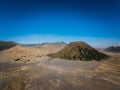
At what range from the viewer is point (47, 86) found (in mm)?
11523

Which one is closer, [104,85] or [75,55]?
[104,85]

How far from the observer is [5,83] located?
1229 cm

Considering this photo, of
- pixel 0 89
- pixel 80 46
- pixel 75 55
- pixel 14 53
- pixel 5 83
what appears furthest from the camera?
pixel 14 53

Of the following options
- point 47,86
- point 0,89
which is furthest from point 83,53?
point 0,89

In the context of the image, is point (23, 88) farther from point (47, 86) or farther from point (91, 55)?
point (91, 55)

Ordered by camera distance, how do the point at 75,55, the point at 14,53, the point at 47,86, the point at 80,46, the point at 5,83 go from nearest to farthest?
the point at 47,86, the point at 5,83, the point at 75,55, the point at 80,46, the point at 14,53

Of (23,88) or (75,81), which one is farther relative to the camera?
(75,81)

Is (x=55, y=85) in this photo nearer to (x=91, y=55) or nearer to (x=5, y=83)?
(x=5, y=83)

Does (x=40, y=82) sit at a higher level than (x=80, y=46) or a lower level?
lower

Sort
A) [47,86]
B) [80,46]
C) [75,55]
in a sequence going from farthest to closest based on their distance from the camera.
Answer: [80,46] < [75,55] < [47,86]

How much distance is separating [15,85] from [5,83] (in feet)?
4.35

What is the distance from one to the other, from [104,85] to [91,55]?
19325mm

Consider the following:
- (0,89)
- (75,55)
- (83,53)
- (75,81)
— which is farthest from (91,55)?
(0,89)

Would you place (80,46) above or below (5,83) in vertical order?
above
